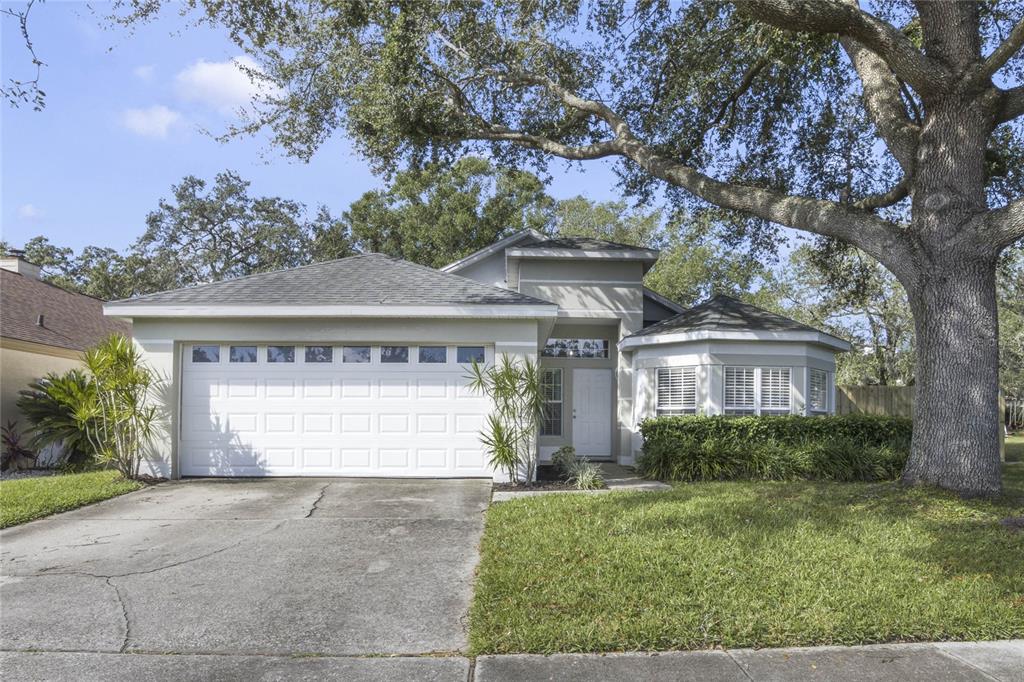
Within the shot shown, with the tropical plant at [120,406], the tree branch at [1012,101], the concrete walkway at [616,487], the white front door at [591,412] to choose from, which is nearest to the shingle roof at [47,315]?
the tropical plant at [120,406]

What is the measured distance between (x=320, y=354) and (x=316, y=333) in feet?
1.18

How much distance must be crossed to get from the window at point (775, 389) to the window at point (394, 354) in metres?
6.99

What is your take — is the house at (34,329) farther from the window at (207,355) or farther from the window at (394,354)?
the window at (394,354)

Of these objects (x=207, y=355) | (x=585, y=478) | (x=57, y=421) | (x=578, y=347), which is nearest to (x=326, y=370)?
(x=207, y=355)

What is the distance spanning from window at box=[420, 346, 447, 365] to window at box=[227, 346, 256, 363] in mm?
2837

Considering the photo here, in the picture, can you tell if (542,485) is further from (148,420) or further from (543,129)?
(543,129)

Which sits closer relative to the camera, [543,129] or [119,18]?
[119,18]

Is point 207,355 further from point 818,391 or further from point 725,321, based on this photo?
point 818,391

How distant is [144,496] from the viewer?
949 centimetres

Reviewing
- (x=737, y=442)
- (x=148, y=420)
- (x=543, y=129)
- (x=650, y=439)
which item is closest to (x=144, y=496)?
(x=148, y=420)

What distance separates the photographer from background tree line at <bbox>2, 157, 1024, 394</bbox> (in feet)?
84.4

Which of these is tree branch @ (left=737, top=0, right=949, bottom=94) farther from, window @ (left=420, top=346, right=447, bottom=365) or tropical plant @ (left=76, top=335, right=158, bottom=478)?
tropical plant @ (left=76, top=335, right=158, bottom=478)

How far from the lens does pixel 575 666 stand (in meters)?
4.02

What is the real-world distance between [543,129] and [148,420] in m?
9.41
